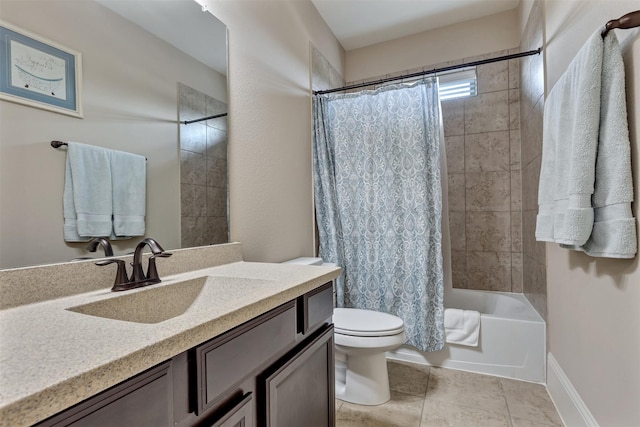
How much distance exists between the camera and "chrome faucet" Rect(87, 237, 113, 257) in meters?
0.93

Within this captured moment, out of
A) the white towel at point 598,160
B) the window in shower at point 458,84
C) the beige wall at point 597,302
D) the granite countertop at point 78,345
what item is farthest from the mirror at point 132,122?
the window in shower at point 458,84

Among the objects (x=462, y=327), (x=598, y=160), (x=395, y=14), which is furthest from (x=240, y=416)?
(x=395, y=14)

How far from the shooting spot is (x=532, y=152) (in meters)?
2.24

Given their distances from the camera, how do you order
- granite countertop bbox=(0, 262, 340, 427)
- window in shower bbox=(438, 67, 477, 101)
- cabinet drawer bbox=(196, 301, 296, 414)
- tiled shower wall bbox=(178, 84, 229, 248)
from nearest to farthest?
granite countertop bbox=(0, 262, 340, 427), cabinet drawer bbox=(196, 301, 296, 414), tiled shower wall bbox=(178, 84, 229, 248), window in shower bbox=(438, 67, 477, 101)

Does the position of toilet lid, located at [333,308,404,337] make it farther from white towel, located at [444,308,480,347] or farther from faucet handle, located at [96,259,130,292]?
faucet handle, located at [96,259,130,292]

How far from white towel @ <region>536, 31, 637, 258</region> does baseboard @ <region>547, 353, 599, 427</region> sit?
784mm

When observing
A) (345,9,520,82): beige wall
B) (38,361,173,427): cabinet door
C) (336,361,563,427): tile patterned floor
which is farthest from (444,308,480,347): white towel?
(345,9,520,82): beige wall

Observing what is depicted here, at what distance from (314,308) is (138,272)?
565 millimetres

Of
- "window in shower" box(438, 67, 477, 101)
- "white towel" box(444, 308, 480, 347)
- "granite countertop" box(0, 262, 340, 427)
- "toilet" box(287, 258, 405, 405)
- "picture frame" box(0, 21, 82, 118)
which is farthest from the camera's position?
"window in shower" box(438, 67, 477, 101)

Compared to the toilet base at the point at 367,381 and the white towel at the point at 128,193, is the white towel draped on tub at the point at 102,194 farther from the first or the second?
the toilet base at the point at 367,381

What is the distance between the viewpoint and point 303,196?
222 centimetres

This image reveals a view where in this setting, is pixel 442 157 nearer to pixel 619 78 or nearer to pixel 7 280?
pixel 619 78

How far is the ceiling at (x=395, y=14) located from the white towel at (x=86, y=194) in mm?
2149

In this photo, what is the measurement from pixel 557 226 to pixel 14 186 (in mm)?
1807
